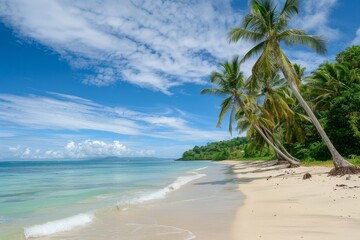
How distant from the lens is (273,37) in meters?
16.0

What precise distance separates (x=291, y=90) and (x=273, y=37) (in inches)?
382

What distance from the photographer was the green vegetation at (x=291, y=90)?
51.6ft

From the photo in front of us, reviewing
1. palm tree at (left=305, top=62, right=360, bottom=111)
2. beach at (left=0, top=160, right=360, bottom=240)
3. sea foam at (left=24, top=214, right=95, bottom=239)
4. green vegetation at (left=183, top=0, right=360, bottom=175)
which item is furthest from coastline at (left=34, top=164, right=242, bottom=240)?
palm tree at (left=305, top=62, right=360, bottom=111)

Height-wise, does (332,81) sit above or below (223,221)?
above

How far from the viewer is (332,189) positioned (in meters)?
10.2

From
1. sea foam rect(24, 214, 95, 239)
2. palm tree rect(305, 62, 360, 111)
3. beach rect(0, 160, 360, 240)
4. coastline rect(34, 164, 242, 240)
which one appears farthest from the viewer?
palm tree rect(305, 62, 360, 111)

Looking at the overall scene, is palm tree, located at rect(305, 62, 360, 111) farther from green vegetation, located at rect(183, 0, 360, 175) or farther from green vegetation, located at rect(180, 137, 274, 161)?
green vegetation, located at rect(180, 137, 274, 161)

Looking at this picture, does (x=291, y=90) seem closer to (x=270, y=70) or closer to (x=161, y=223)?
(x=270, y=70)

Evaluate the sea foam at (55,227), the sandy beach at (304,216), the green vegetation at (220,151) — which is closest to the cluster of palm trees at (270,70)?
the sandy beach at (304,216)

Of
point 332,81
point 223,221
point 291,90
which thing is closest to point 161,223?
point 223,221

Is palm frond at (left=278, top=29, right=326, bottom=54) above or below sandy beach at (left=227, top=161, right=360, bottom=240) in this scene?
above

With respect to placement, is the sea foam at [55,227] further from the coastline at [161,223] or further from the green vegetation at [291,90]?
the green vegetation at [291,90]

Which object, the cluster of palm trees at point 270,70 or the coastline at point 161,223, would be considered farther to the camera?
the cluster of palm trees at point 270,70

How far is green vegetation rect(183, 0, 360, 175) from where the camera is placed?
15742 millimetres
